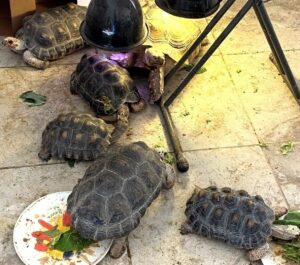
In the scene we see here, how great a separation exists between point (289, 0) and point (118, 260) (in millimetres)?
3278

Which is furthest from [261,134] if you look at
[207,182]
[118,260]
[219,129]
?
[118,260]

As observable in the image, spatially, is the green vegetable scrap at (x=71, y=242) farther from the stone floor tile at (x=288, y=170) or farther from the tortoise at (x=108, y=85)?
the stone floor tile at (x=288, y=170)

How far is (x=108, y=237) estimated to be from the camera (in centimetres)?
292

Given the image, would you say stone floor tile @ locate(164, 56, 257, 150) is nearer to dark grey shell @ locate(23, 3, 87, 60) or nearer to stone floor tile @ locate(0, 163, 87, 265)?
stone floor tile @ locate(0, 163, 87, 265)

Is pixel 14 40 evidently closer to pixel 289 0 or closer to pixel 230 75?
pixel 230 75

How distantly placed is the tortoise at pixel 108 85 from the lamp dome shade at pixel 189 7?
1.41 meters

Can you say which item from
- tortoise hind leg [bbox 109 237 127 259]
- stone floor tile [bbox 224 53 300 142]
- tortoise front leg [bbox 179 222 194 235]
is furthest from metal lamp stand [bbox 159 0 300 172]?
tortoise hind leg [bbox 109 237 127 259]

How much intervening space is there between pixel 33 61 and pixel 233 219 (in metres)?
2.06

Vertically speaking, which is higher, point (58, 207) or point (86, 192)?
point (86, 192)

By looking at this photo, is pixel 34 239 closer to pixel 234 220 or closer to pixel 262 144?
pixel 234 220

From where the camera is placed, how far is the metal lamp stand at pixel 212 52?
3.45 metres

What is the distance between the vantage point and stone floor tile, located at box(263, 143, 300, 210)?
138 inches

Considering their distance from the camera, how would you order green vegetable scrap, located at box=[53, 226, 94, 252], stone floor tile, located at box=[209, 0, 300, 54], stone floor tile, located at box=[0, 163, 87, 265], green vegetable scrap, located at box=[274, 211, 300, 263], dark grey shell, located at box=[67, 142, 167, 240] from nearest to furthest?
dark grey shell, located at box=[67, 142, 167, 240], green vegetable scrap, located at box=[53, 226, 94, 252], green vegetable scrap, located at box=[274, 211, 300, 263], stone floor tile, located at box=[0, 163, 87, 265], stone floor tile, located at box=[209, 0, 300, 54]

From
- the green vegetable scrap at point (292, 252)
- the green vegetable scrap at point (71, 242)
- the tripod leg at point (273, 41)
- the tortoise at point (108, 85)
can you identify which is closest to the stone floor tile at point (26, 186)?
the green vegetable scrap at point (71, 242)
